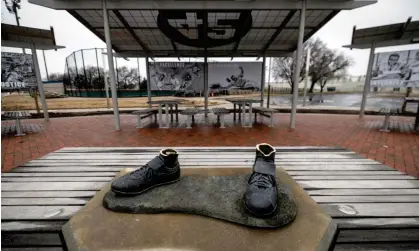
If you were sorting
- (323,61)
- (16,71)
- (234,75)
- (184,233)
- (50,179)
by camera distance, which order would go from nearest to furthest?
1. (184,233)
2. (50,179)
3. (16,71)
4. (234,75)
5. (323,61)

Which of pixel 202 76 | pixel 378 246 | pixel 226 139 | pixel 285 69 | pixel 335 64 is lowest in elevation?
pixel 226 139

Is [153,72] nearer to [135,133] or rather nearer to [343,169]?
[135,133]

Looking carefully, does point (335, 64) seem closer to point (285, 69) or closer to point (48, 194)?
point (285, 69)

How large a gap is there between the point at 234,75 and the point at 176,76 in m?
2.34

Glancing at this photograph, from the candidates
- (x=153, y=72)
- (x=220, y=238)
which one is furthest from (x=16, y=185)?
(x=153, y=72)

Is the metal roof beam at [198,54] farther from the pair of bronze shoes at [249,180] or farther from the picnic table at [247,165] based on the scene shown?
the pair of bronze shoes at [249,180]

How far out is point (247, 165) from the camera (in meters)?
2.41

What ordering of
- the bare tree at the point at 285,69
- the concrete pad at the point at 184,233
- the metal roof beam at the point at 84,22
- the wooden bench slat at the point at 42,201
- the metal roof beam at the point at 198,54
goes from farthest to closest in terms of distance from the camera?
1. the bare tree at the point at 285,69
2. the metal roof beam at the point at 198,54
3. the metal roof beam at the point at 84,22
4. the wooden bench slat at the point at 42,201
5. the concrete pad at the point at 184,233

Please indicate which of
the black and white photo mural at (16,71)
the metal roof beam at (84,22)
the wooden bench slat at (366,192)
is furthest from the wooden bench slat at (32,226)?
the black and white photo mural at (16,71)

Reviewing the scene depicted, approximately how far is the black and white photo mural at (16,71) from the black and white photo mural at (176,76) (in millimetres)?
4038

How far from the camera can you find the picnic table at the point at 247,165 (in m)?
1.37

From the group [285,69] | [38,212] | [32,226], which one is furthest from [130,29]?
[285,69]

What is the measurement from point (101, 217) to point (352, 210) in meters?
1.78

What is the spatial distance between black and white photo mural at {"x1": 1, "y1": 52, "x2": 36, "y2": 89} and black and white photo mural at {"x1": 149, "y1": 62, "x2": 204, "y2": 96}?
13.2 feet
